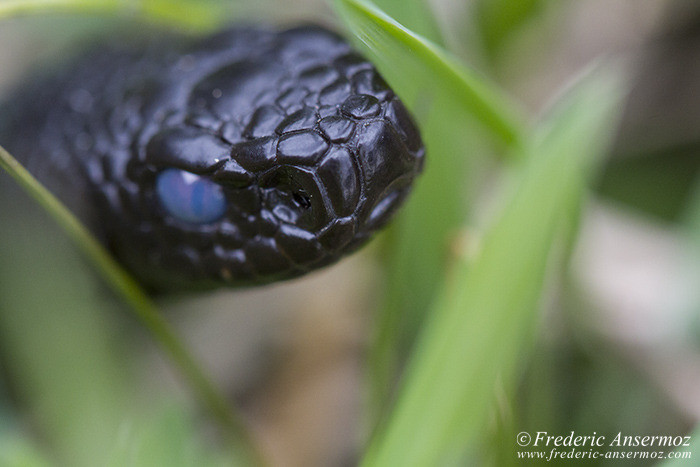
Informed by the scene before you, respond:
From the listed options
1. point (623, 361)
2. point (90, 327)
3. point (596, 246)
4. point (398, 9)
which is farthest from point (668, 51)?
point (90, 327)

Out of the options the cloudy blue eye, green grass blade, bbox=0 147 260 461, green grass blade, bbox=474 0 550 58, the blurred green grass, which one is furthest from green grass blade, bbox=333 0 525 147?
green grass blade, bbox=474 0 550 58

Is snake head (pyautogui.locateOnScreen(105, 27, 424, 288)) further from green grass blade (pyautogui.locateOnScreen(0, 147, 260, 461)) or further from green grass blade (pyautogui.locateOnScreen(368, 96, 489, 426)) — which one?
green grass blade (pyautogui.locateOnScreen(368, 96, 489, 426))

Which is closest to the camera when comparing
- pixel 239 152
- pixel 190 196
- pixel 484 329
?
pixel 484 329

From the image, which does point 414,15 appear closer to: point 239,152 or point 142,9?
point 239,152

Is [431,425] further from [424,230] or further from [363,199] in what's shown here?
[424,230]
